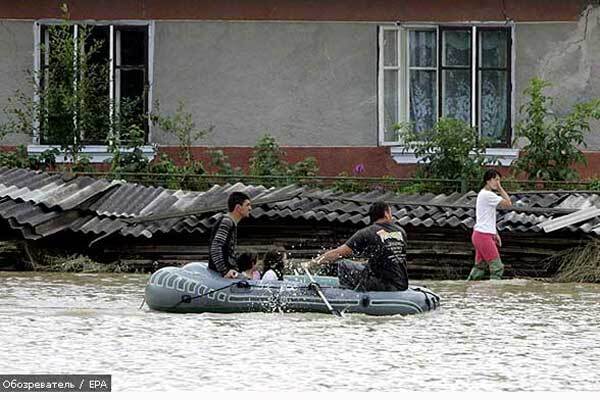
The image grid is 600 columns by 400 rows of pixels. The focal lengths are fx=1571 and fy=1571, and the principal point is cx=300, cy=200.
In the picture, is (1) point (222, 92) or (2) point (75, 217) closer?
(2) point (75, 217)

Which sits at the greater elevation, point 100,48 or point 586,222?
point 100,48

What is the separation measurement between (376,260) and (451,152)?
27.3 feet

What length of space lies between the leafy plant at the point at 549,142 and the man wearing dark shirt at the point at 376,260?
26.4ft

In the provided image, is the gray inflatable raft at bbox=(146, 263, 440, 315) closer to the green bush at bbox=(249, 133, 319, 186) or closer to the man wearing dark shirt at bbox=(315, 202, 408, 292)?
the man wearing dark shirt at bbox=(315, 202, 408, 292)

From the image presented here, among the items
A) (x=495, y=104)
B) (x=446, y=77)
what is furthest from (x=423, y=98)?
(x=495, y=104)

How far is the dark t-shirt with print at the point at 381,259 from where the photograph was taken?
16734mm

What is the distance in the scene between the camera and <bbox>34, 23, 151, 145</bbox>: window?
993 inches

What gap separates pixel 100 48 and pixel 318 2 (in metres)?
3.72

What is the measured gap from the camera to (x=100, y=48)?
26.2 metres

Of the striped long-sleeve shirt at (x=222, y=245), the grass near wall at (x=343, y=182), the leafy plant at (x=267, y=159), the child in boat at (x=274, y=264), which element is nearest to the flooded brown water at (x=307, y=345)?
the striped long-sleeve shirt at (x=222, y=245)

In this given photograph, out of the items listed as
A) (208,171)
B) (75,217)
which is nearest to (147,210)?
(75,217)

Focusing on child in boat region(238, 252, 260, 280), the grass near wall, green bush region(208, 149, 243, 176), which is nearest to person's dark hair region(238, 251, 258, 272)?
child in boat region(238, 252, 260, 280)

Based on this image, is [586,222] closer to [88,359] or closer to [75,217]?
[75,217]

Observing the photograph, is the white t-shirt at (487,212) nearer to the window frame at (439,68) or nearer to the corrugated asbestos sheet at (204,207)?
the corrugated asbestos sheet at (204,207)
